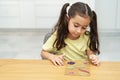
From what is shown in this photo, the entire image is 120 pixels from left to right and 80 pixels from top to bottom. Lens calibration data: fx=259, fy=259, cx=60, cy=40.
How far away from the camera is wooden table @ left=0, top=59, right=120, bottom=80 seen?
1.19 metres

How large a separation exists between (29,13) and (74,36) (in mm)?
2505

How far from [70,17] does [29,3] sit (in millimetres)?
2535

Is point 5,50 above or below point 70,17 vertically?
below

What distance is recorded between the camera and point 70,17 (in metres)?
1.54

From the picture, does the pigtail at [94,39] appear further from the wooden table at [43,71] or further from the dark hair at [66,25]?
the wooden table at [43,71]

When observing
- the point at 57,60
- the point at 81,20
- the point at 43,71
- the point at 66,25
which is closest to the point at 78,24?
the point at 81,20

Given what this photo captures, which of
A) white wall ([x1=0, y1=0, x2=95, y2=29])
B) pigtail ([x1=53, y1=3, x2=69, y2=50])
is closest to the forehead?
pigtail ([x1=53, y1=3, x2=69, y2=50])

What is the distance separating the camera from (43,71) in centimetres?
126

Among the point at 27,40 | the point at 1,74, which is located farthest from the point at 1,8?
the point at 1,74

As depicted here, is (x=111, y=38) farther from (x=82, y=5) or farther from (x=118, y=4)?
(x=82, y=5)

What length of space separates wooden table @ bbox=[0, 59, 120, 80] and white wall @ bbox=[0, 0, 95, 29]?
8.75ft

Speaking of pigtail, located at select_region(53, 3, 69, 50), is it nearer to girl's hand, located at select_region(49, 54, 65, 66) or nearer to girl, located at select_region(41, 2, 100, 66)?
girl, located at select_region(41, 2, 100, 66)

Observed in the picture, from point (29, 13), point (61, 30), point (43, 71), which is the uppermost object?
point (61, 30)

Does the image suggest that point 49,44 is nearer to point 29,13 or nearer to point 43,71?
point 43,71
